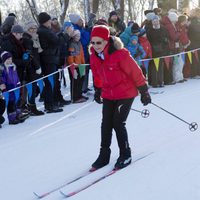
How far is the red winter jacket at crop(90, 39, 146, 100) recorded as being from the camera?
3.96 metres

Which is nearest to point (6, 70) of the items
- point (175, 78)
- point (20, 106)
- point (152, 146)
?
point (20, 106)

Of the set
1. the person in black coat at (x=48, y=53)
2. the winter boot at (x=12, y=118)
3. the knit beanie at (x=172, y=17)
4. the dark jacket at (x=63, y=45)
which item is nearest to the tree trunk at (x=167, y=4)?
the knit beanie at (x=172, y=17)

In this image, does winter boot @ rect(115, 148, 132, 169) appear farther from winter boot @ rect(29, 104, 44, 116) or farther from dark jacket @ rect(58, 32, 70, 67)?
dark jacket @ rect(58, 32, 70, 67)

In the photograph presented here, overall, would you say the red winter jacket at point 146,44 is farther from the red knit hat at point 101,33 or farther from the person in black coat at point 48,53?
the red knit hat at point 101,33

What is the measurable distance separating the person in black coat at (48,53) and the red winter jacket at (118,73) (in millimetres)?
3165

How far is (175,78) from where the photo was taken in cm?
1001

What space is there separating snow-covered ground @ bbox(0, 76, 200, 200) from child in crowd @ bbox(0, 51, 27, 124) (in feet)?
0.67

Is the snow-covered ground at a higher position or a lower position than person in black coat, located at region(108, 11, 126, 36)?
lower

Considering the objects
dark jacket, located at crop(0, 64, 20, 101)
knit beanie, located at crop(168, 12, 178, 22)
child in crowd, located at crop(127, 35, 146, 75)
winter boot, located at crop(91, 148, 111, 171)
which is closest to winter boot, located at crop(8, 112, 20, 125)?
dark jacket, located at crop(0, 64, 20, 101)

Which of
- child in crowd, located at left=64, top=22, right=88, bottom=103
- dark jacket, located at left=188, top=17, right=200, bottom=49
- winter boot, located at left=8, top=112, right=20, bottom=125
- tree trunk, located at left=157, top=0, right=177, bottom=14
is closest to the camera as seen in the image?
winter boot, located at left=8, top=112, right=20, bottom=125

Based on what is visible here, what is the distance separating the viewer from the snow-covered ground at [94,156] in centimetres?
359

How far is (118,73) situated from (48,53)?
3494 mm

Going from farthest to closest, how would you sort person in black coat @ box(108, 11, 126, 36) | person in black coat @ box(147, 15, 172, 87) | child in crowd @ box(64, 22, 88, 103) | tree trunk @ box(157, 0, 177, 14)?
tree trunk @ box(157, 0, 177, 14) → person in black coat @ box(108, 11, 126, 36) → person in black coat @ box(147, 15, 172, 87) → child in crowd @ box(64, 22, 88, 103)

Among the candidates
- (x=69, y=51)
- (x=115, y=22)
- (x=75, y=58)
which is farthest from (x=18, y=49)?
(x=115, y=22)
